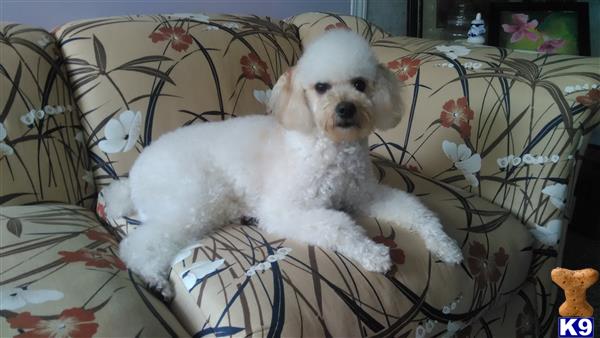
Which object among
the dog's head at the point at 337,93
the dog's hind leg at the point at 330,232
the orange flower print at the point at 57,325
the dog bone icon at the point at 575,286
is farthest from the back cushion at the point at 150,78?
the dog bone icon at the point at 575,286

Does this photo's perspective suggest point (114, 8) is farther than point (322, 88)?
Yes

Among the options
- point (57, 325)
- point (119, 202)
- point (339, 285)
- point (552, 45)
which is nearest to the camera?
point (57, 325)

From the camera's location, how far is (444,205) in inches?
47.1

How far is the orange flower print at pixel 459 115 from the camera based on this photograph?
1.31 m

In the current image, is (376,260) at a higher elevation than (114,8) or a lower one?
lower

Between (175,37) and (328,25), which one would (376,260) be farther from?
(328,25)

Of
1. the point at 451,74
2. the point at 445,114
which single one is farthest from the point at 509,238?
the point at 451,74

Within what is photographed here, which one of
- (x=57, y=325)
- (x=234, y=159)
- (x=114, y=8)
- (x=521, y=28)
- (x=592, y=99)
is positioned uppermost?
(x=114, y=8)

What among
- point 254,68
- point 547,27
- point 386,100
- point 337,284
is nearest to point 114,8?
point 254,68

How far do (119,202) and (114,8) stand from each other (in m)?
0.82

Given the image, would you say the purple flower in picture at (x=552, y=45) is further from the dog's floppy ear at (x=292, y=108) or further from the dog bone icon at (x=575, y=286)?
the dog bone icon at (x=575, y=286)

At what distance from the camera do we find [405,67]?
4.85 ft

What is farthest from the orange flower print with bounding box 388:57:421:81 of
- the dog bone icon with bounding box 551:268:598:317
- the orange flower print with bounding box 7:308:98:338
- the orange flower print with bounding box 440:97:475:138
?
the orange flower print with bounding box 7:308:98:338

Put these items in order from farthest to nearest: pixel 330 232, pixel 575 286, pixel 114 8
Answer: pixel 114 8 → pixel 330 232 → pixel 575 286
